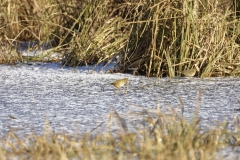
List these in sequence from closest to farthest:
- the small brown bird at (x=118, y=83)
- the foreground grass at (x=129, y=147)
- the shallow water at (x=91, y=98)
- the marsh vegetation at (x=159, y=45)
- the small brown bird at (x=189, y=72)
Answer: the foreground grass at (x=129, y=147)
the marsh vegetation at (x=159, y=45)
the shallow water at (x=91, y=98)
the small brown bird at (x=118, y=83)
the small brown bird at (x=189, y=72)

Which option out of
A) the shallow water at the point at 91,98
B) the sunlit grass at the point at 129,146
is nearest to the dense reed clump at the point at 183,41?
the shallow water at the point at 91,98

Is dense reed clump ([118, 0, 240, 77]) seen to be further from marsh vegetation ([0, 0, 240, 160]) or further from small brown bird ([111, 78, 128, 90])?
small brown bird ([111, 78, 128, 90])

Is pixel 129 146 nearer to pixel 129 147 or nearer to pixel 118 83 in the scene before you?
pixel 129 147

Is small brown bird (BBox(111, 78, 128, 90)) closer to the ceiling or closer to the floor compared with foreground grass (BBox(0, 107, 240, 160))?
closer to the ceiling

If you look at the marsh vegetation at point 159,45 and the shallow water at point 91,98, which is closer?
the marsh vegetation at point 159,45

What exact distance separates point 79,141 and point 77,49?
87.2 inches

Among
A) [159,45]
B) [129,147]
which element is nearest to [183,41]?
[159,45]

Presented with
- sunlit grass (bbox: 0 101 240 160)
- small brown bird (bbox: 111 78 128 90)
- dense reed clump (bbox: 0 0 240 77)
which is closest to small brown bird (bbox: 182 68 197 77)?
dense reed clump (bbox: 0 0 240 77)

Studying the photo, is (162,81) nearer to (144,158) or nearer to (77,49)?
(77,49)

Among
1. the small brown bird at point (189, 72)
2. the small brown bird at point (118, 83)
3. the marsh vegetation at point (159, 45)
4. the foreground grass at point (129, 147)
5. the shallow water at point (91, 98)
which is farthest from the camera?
the small brown bird at point (189, 72)

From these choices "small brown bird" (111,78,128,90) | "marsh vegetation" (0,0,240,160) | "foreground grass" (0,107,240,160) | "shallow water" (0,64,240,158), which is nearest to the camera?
"foreground grass" (0,107,240,160)

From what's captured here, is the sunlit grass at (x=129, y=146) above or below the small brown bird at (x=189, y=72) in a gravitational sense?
below

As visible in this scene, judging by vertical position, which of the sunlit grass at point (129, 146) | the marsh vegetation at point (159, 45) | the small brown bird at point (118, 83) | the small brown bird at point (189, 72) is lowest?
the sunlit grass at point (129, 146)

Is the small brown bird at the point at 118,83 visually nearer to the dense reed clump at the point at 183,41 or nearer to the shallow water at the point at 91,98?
the shallow water at the point at 91,98
